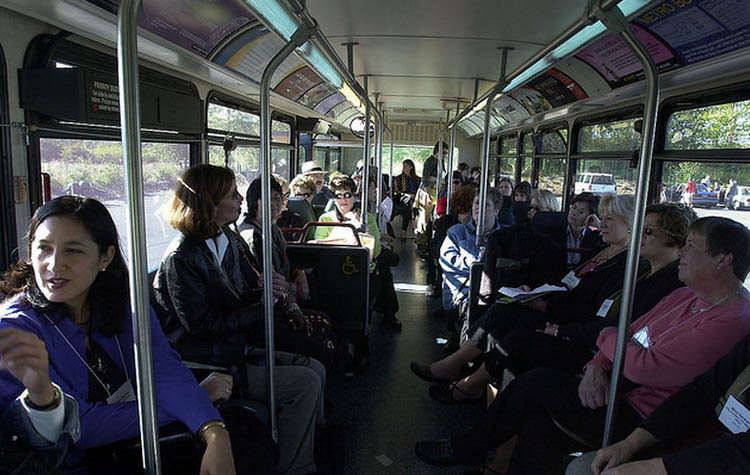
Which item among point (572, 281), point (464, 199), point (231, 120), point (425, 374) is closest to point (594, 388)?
point (572, 281)

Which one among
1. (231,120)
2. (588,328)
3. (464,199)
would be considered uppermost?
(231,120)

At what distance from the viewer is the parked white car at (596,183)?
4984 mm

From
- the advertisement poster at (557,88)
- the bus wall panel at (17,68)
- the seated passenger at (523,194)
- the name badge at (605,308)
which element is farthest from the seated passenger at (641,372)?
the seated passenger at (523,194)

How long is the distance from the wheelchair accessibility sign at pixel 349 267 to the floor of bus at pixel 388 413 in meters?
0.79

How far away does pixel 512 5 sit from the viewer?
2.62 m

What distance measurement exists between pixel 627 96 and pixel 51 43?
13.7 feet

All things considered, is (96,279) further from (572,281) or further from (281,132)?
(281,132)

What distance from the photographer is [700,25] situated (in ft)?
9.25

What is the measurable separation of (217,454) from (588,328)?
1977 millimetres

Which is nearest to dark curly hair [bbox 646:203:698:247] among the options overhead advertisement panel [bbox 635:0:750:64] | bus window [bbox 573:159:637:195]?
overhead advertisement panel [bbox 635:0:750:64]

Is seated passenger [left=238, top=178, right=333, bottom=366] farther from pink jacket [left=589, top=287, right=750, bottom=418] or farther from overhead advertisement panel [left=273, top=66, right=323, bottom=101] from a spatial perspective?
overhead advertisement panel [left=273, top=66, right=323, bottom=101]

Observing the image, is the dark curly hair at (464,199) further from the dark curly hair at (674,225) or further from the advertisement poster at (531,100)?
the dark curly hair at (674,225)

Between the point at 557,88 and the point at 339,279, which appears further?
the point at 557,88

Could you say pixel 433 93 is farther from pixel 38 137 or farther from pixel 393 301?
pixel 38 137
